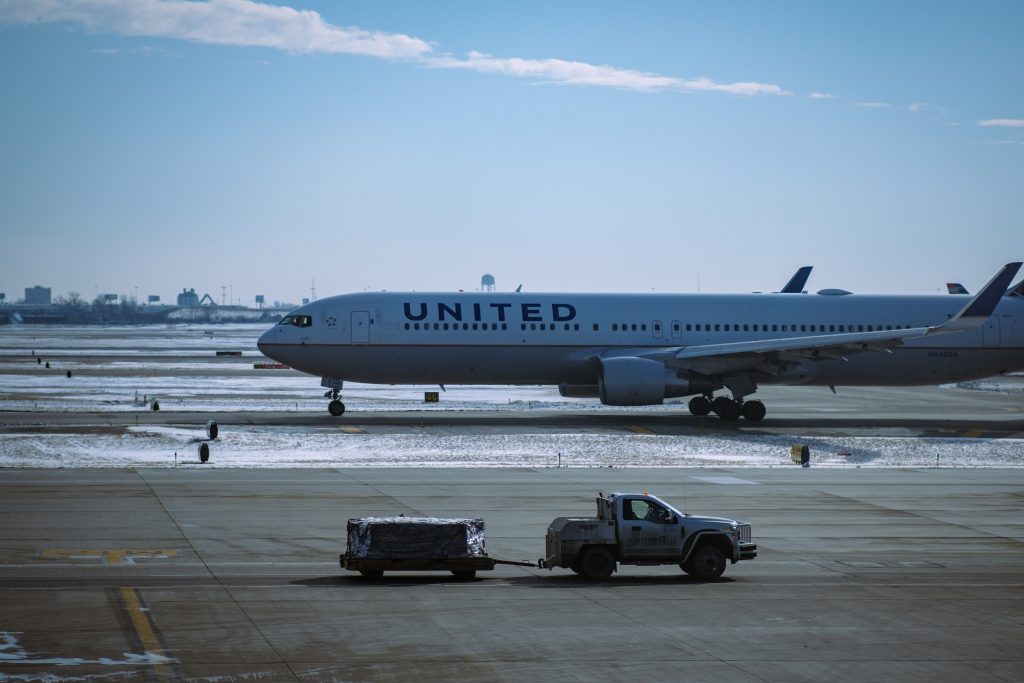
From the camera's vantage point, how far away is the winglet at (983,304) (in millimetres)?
44438

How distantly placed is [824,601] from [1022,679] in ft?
14.8

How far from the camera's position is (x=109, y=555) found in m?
22.2

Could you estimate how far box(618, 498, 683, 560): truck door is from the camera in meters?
21.2

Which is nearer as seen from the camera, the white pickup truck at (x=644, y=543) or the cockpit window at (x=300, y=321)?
the white pickup truck at (x=644, y=543)

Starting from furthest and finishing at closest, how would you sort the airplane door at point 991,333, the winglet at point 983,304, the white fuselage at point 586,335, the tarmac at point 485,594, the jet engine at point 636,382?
1. the airplane door at point 991,333
2. the white fuselage at point 586,335
3. the jet engine at point 636,382
4. the winglet at point 983,304
5. the tarmac at point 485,594

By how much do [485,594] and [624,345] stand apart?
1258 inches

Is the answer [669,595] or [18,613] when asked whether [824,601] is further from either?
[18,613]

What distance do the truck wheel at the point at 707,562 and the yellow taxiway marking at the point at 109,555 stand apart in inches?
375

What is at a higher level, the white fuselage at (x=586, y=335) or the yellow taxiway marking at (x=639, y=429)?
the white fuselage at (x=586, y=335)

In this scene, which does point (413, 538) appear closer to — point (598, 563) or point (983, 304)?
point (598, 563)

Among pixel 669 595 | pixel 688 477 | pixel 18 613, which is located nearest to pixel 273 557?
pixel 18 613

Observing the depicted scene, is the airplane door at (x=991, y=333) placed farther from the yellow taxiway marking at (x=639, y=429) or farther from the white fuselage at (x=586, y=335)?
the yellow taxiway marking at (x=639, y=429)

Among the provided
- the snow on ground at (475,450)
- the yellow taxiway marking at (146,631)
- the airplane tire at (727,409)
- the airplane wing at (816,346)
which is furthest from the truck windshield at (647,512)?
the airplane tire at (727,409)

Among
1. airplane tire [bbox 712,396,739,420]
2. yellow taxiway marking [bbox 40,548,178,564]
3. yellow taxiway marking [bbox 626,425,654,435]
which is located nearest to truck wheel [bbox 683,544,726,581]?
yellow taxiway marking [bbox 40,548,178,564]
